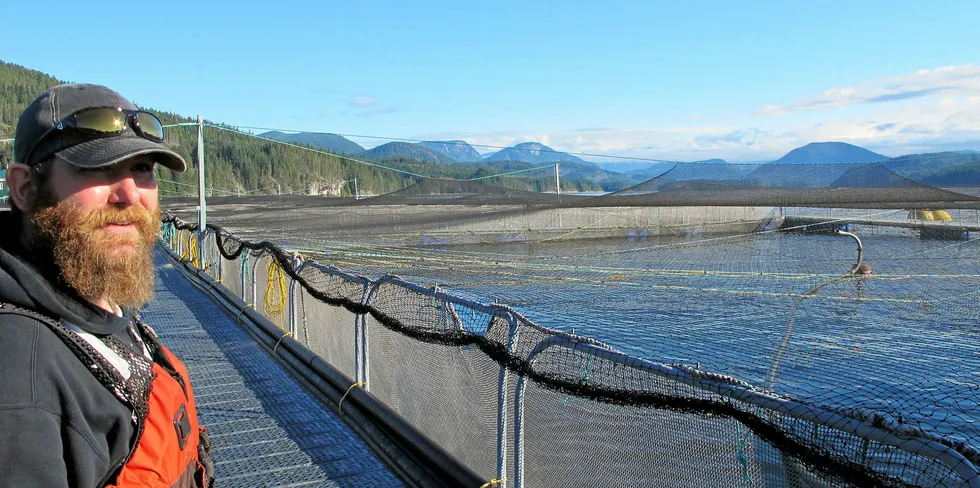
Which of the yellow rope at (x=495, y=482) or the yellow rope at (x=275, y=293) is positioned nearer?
the yellow rope at (x=495, y=482)

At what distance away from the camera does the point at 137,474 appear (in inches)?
63.1

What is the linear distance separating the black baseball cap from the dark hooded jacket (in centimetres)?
23

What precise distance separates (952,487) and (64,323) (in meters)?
1.82

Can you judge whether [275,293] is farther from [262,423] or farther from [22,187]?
[22,187]

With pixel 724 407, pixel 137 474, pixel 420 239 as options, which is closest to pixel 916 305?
pixel 724 407

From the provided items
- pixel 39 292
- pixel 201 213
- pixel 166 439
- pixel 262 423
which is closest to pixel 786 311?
pixel 262 423

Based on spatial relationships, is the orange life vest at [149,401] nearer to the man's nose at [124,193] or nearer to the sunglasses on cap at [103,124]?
the man's nose at [124,193]

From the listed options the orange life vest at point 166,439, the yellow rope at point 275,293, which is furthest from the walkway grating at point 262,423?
the orange life vest at point 166,439

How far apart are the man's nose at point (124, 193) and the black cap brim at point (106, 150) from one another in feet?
0.26

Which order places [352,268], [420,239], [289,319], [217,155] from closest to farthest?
[289,319], [352,268], [420,239], [217,155]

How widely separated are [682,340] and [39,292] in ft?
24.9

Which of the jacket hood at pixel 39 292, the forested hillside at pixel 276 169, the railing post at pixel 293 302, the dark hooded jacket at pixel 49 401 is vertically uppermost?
the forested hillside at pixel 276 169

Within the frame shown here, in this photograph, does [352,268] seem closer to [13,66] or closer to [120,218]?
[120,218]

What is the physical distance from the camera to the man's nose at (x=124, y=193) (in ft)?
5.48
